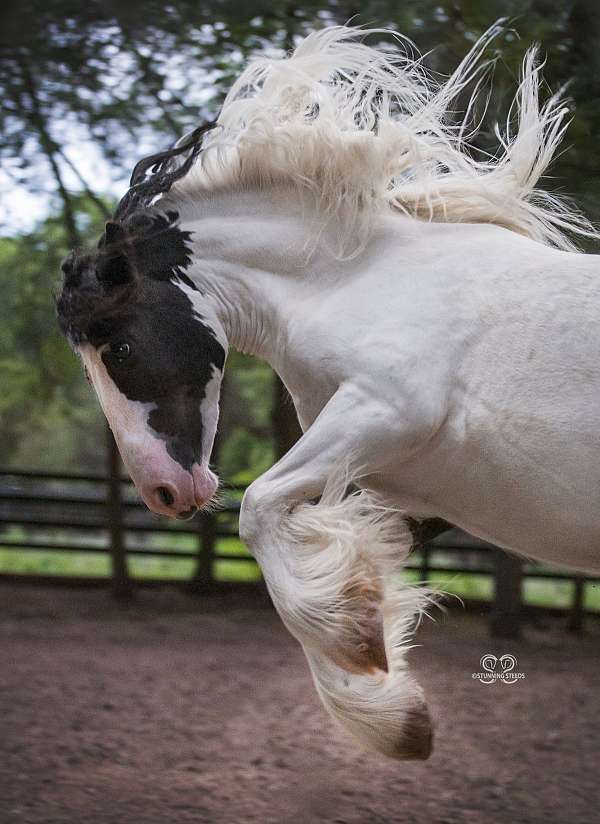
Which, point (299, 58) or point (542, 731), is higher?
point (299, 58)

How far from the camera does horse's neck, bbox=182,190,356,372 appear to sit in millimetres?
2490

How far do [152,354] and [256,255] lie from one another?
384mm

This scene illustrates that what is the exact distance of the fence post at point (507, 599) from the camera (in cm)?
657

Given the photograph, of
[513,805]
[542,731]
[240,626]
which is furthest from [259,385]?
[513,805]

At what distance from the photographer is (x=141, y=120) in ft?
19.2

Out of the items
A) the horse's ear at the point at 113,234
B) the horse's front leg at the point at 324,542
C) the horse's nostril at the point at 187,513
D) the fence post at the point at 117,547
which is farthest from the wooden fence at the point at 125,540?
the horse's ear at the point at 113,234

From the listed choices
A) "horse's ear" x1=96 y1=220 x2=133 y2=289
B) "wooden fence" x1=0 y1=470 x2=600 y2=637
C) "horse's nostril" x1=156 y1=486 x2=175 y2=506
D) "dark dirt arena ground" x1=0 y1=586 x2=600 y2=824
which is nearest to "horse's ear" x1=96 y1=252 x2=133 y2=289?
"horse's ear" x1=96 y1=220 x2=133 y2=289

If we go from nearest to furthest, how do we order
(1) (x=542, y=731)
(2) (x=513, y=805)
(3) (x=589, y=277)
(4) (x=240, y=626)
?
(3) (x=589, y=277), (2) (x=513, y=805), (1) (x=542, y=731), (4) (x=240, y=626)

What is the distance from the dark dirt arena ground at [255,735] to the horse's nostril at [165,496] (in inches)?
77.1

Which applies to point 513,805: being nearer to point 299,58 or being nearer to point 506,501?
point 506,501

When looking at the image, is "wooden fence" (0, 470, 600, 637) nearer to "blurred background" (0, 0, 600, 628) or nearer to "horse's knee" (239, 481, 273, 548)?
"blurred background" (0, 0, 600, 628)

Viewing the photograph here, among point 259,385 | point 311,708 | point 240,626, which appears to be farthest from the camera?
point 259,385

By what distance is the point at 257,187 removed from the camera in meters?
2.56

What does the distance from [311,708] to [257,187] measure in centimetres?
344
